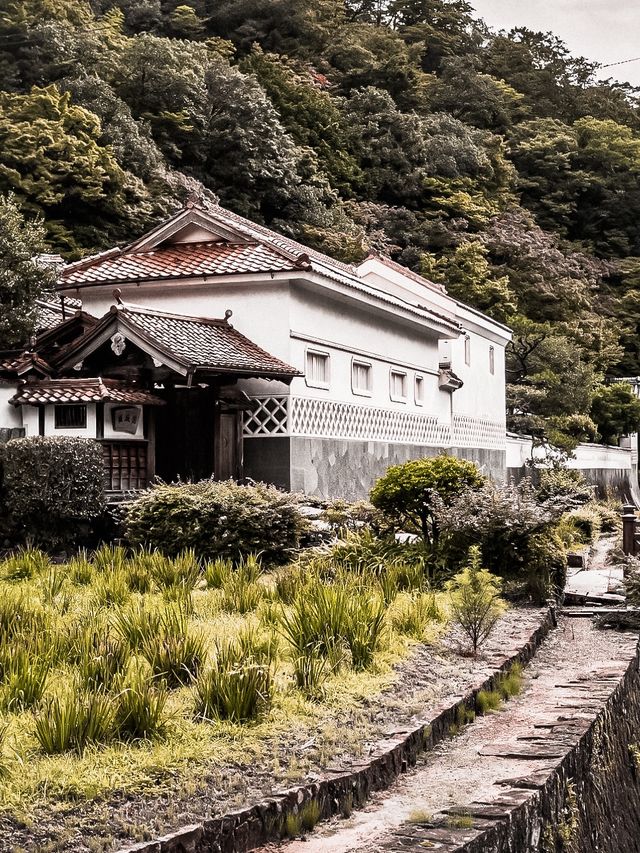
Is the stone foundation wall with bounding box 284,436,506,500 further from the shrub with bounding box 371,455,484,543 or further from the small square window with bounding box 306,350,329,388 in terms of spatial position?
the shrub with bounding box 371,455,484,543

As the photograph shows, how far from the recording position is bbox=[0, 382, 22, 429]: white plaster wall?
17.9 metres

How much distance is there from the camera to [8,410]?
59.1 ft

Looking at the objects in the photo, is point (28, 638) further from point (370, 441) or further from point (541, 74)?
point (541, 74)

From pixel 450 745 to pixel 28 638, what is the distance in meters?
3.45

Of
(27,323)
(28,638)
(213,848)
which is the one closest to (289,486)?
(27,323)

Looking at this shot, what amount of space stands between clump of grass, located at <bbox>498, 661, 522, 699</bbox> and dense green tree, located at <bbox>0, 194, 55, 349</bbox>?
41.3 feet

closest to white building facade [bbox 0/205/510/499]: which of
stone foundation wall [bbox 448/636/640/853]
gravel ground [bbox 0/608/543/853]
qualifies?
gravel ground [bbox 0/608/543/853]

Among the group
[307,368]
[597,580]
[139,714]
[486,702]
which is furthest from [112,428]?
[139,714]

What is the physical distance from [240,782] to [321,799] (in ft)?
1.84

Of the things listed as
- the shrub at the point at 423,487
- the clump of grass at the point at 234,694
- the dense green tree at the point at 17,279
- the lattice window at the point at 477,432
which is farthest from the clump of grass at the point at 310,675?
the lattice window at the point at 477,432

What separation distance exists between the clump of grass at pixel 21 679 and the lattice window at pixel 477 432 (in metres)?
23.6

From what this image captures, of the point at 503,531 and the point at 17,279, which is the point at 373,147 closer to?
the point at 17,279

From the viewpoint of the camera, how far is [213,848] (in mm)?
5477

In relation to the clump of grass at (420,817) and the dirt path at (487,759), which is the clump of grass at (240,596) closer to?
the dirt path at (487,759)
